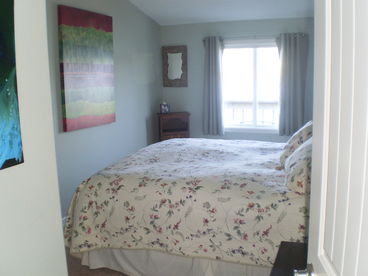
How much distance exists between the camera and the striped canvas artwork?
3.47 meters

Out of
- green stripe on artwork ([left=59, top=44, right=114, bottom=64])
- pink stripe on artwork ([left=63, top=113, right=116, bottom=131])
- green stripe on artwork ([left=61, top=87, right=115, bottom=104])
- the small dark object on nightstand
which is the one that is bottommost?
the small dark object on nightstand

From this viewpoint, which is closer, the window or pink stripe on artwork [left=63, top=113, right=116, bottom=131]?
pink stripe on artwork [left=63, top=113, right=116, bottom=131]

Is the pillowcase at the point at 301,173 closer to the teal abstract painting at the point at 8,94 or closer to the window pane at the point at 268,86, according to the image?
the teal abstract painting at the point at 8,94

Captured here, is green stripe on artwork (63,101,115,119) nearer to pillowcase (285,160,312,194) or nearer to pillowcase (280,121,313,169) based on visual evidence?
pillowcase (280,121,313,169)

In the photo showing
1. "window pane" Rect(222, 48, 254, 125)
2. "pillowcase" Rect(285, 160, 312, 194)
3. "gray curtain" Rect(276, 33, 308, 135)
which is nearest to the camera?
"pillowcase" Rect(285, 160, 312, 194)

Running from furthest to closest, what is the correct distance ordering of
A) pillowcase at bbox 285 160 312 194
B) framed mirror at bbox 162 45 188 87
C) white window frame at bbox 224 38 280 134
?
framed mirror at bbox 162 45 188 87 → white window frame at bbox 224 38 280 134 → pillowcase at bbox 285 160 312 194

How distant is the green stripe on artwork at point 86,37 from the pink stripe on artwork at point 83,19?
0.04 meters

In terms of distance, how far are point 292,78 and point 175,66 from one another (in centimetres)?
182

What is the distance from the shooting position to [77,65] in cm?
363

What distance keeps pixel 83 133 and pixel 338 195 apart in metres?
3.39

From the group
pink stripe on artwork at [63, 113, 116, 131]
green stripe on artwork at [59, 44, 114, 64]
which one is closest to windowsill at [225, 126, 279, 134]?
pink stripe on artwork at [63, 113, 116, 131]

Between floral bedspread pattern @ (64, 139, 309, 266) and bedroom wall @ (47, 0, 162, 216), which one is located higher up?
bedroom wall @ (47, 0, 162, 216)

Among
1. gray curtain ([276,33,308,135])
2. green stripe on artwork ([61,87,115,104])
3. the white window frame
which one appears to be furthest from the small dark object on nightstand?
the white window frame

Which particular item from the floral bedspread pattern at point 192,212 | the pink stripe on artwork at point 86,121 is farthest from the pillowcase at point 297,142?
the pink stripe on artwork at point 86,121
